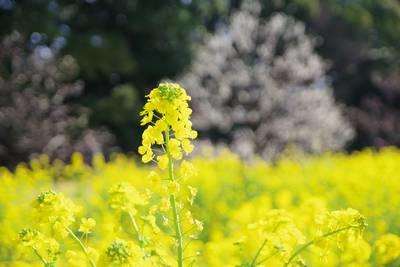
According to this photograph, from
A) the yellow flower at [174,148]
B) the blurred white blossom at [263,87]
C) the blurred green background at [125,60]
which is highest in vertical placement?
the blurred green background at [125,60]

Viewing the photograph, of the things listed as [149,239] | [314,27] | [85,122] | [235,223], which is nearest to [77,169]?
[235,223]

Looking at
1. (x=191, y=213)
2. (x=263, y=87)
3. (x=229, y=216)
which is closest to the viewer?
(x=191, y=213)

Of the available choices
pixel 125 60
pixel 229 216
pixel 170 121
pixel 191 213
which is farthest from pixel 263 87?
pixel 170 121

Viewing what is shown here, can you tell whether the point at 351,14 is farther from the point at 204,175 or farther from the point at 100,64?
the point at 204,175

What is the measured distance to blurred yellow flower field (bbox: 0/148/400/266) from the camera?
5.85 ft

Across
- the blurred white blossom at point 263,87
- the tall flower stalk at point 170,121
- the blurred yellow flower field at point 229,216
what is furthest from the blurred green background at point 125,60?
the tall flower stalk at point 170,121

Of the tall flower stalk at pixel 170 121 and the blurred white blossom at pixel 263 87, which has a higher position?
the blurred white blossom at pixel 263 87

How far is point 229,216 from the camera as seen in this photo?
211 inches

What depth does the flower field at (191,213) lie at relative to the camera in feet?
5.65

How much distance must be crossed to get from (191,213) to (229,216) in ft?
11.3

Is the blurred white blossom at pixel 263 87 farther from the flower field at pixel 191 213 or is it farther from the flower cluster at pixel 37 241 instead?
the flower cluster at pixel 37 241

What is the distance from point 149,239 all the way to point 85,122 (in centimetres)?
1415

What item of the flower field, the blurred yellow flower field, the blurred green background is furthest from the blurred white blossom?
the blurred yellow flower field

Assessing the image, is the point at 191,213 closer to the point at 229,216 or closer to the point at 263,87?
the point at 229,216
